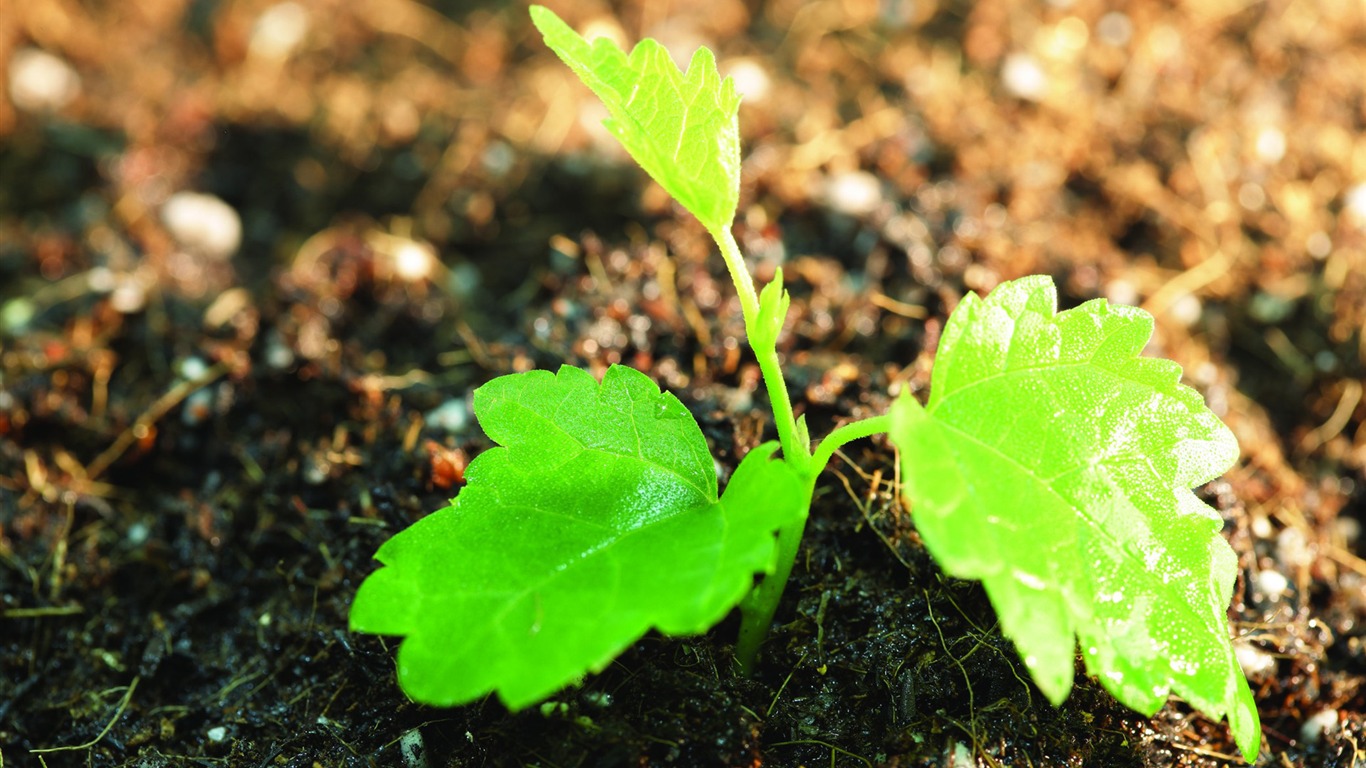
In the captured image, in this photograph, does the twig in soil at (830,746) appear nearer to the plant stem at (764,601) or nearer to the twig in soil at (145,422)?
the plant stem at (764,601)

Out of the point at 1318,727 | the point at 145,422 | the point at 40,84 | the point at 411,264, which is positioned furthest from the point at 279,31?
the point at 1318,727

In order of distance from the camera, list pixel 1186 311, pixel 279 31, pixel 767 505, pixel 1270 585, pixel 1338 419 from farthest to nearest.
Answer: pixel 279 31, pixel 1186 311, pixel 1338 419, pixel 1270 585, pixel 767 505

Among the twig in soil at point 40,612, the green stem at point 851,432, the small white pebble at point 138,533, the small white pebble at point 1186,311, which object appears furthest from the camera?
the small white pebble at point 1186,311

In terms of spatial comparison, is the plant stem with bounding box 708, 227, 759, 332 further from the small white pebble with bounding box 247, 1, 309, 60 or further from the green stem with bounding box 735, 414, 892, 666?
the small white pebble with bounding box 247, 1, 309, 60

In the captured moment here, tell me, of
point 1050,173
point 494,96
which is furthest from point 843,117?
point 494,96

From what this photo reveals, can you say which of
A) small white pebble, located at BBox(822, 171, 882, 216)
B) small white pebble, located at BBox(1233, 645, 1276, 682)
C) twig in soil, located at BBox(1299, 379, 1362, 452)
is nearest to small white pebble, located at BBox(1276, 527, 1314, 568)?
small white pebble, located at BBox(1233, 645, 1276, 682)

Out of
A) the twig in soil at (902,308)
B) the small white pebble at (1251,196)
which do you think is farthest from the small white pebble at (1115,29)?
the twig in soil at (902,308)

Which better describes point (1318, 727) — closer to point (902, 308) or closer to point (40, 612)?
point (902, 308)
